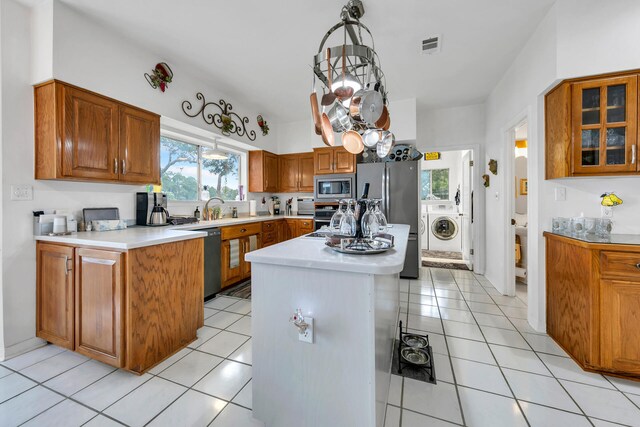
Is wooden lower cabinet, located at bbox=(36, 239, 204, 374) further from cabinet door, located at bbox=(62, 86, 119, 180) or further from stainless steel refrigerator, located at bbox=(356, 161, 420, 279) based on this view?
stainless steel refrigerator, located at bbox=(356, 161, 420, 279)

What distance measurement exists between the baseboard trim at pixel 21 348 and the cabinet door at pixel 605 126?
4.50 meters

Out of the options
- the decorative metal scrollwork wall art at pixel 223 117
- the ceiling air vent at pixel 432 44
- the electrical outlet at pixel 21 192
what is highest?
the ceiling air vent at pixel 432 44

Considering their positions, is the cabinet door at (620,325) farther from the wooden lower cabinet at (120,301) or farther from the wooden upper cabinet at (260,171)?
the wooden upper cabinet at (260,171)

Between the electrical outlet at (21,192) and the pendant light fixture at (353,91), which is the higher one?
the pendant light fixture at (353,91)

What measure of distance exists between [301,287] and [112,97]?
2596 millimetres

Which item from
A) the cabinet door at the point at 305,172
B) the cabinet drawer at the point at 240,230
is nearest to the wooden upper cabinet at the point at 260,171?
the cabinet door at the point at 305,172

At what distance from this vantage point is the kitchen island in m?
1.06

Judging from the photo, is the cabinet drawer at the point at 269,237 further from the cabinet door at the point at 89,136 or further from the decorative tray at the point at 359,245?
the decorative tray at the point at 359,245

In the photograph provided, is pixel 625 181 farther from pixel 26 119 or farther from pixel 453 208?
pixel 26 119

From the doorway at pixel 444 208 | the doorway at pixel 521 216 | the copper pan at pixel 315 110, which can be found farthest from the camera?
the doorway at pixel 444 208

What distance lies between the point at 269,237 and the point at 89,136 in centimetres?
258

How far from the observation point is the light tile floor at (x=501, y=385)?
1396 millimetres

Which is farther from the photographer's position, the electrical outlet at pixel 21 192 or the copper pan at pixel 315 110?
the electrical outlet at pixel 21 192

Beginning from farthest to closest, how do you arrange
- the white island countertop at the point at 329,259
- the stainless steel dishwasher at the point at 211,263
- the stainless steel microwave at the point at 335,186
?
the stainless steel microwave at the point at 335,186 < the stainless steel dishwasher at the point at 211,263 < the white island countertop at the point at 329,259
